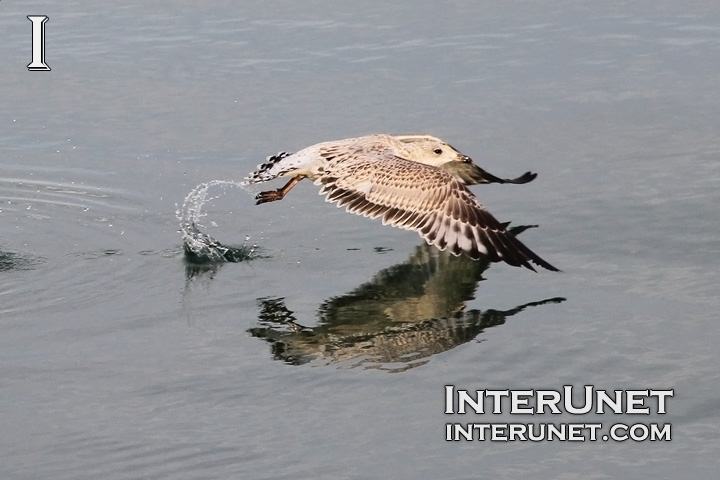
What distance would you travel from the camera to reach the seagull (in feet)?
34.7

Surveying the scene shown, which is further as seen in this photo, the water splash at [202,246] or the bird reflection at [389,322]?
the water splash at [202,246]

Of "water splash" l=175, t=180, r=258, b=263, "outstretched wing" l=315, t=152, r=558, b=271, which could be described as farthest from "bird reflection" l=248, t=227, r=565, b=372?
"water splash" l=175, t=180, r=258, b=263

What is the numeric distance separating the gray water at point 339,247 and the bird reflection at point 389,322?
0.09ft

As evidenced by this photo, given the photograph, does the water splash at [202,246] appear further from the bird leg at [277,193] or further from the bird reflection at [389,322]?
the bird reflection at [389,322]

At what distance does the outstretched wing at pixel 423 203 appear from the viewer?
10555 millimetres

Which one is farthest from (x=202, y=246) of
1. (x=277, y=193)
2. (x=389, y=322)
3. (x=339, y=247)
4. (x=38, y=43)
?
(x=38, y=43)

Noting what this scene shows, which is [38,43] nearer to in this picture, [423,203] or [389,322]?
[423,203]

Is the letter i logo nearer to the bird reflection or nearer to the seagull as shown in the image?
the seagull

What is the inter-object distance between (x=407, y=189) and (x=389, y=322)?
144 centimetres

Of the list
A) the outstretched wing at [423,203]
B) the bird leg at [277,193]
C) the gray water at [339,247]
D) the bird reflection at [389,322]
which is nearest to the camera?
the gray water at [339,247]

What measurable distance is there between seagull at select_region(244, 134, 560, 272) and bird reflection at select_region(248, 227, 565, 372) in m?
0.37

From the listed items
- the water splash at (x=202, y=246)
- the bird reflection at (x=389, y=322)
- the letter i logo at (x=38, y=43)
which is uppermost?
the letter i logo at (x=38, y=43)

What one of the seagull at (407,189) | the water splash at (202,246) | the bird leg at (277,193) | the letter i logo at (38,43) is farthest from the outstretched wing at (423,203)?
the letter i logo at (38,43)

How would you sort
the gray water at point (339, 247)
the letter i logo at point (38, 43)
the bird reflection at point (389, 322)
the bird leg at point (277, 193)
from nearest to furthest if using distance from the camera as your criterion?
1. the gray water at point (339, 247)
2. the bird reflection at point (389, 322)
3. the bird leg at point (277, 193)
4. the letter i logo at point (38, 43)
